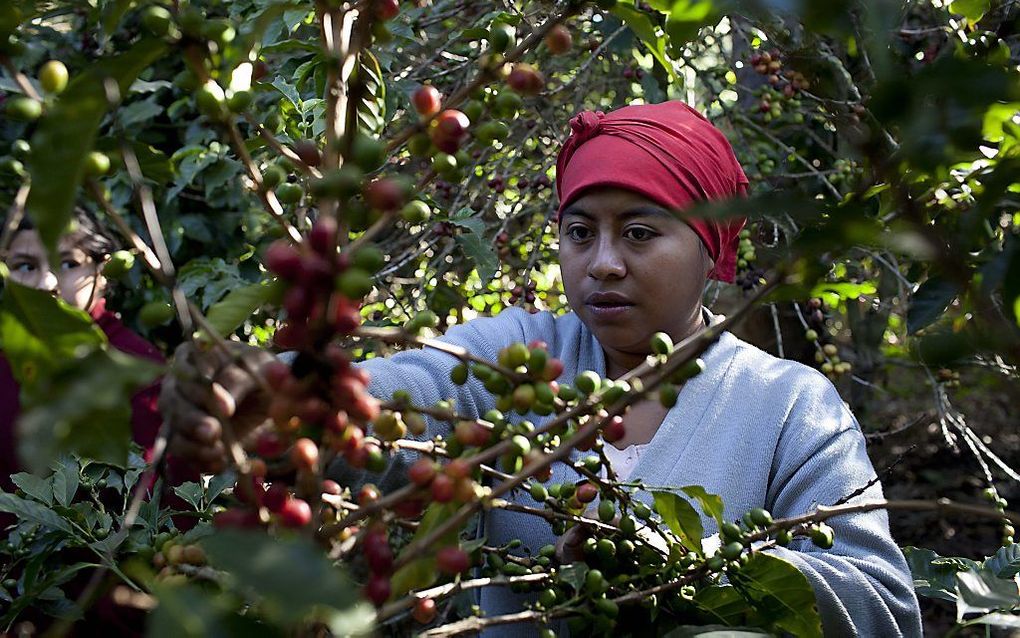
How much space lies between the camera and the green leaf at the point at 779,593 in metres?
1.12

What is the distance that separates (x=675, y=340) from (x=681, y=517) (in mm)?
912

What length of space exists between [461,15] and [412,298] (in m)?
1.23

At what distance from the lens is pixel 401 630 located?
1.58 m

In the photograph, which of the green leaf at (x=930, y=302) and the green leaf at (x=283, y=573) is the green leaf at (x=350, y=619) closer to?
the green leaf at (x=283, y=573)

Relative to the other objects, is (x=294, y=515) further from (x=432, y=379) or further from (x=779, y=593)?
(x=432, y=379)

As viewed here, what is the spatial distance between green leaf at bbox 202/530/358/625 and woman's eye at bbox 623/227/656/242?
140 centimetres

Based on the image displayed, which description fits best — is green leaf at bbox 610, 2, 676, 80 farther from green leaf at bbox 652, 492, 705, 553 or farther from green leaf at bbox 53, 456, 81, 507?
green leaf at bbox 53, 456, 81, 507

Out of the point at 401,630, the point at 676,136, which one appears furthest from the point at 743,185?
the point at 401,630

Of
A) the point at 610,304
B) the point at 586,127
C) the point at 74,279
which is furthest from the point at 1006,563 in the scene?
the point at 74,279

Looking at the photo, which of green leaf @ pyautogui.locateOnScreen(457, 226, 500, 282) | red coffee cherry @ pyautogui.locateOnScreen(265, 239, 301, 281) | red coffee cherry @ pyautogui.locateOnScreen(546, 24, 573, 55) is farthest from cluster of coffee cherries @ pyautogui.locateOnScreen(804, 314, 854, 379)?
red coffee cherry @ pyautogui.locateOnScreen(265, 239, 301, 281)

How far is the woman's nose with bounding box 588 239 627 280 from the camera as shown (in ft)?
6.06

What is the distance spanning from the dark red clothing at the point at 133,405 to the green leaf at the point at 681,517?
144 cm

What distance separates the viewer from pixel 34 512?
4.21 ft

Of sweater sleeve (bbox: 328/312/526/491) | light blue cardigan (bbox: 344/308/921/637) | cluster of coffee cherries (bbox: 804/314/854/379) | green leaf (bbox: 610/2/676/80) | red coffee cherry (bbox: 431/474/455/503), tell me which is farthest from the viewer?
cluster of coffee cherries (bbox: 804/314/854/379)
